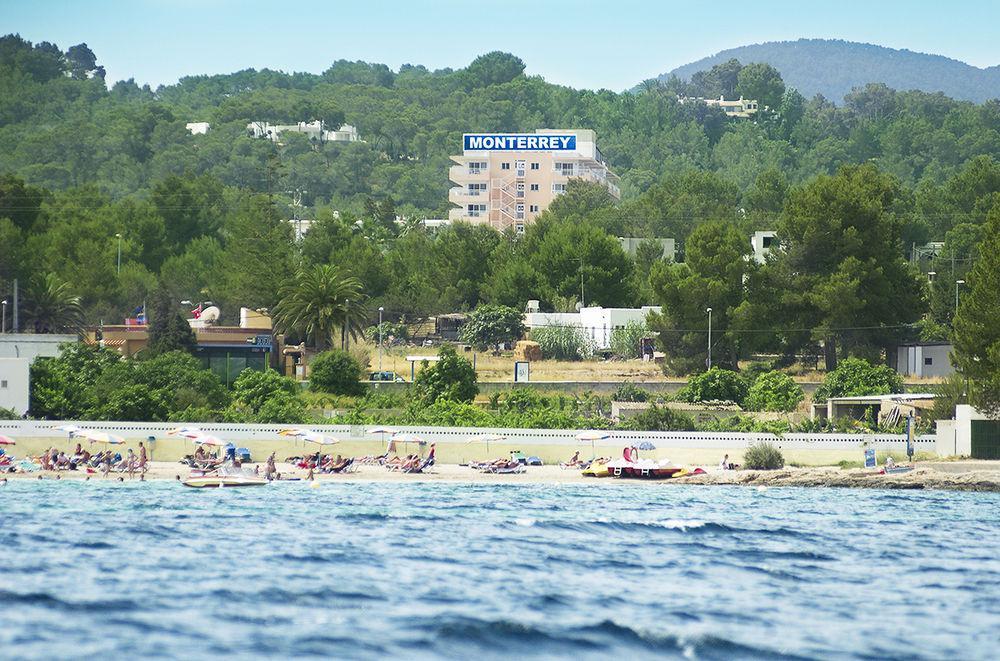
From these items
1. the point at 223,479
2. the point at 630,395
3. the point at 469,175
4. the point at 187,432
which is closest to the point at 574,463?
the point at 223,479

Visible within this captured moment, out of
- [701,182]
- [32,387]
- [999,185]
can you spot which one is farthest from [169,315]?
[701,182]

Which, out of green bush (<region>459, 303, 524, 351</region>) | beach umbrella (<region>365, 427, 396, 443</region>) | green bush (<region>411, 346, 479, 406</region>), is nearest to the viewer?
beach umbrella (<region>365, 427, 396, 443</region>)

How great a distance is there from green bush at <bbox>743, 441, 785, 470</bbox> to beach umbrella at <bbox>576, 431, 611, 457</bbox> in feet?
17.3

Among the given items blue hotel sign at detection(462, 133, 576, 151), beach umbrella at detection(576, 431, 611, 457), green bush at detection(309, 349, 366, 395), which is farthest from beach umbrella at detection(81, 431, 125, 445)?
blue hotel sign at detection(462, 133, 576, 151)

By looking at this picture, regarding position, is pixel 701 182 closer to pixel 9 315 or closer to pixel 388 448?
pixel 9 315

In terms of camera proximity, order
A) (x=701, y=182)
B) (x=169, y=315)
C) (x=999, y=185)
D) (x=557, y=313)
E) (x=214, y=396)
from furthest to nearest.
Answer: (x=701, y=182), (x=999, y=185), (x=557, y=313), (x=169, y=315), (x=214, y=396)

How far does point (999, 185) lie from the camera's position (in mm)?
133000

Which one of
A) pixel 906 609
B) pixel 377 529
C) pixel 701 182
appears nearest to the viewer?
pixel 906 609

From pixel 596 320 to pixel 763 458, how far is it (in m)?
41.5

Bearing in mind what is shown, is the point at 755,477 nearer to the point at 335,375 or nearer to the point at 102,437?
the point at 102,437

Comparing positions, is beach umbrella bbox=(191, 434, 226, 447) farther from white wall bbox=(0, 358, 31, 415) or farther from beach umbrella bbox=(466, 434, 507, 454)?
white wall bbox=(0, 358, 31, 415)

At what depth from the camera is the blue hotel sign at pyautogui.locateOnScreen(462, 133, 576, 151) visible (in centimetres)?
16775

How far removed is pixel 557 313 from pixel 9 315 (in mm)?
33914

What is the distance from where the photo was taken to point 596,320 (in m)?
99.9
